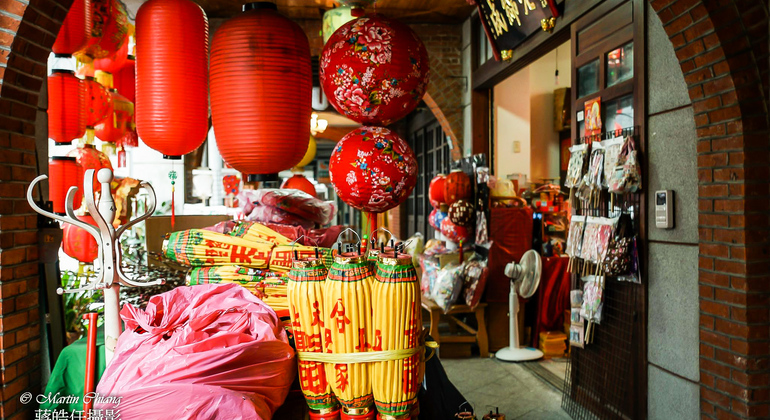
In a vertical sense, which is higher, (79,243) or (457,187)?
(457,187)

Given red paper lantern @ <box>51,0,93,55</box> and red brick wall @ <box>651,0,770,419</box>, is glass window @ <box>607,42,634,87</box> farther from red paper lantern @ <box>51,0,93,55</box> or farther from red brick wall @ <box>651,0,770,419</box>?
red paper lantern @ <box>51,0,93,55</box>

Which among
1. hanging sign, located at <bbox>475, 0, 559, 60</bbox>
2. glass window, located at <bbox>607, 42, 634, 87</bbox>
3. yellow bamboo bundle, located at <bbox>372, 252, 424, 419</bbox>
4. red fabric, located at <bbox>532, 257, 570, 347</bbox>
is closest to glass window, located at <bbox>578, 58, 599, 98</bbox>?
glass window, located at <bbox>607, 42, 634, 87</bbox>

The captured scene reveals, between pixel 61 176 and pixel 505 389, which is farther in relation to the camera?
pixel 505 389

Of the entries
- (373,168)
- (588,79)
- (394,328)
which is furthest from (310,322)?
(588,79)

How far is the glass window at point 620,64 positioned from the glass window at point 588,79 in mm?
170

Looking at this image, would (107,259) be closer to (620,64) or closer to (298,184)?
(620,64)

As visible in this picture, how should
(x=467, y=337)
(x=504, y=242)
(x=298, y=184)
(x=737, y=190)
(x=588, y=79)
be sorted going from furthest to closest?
(x=298, y=184) → (x=504, y=242) → (x=467, y=337) → (x=588, y=79) → (x=737, y=190)

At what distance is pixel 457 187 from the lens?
591 centimetres

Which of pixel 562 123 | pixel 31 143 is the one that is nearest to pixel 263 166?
pixel 31 143

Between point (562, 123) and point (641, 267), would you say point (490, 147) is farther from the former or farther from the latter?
point (641, 267)

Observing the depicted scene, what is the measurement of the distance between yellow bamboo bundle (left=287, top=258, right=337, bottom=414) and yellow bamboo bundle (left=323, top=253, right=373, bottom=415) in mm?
36

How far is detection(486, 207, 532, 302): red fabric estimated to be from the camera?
552 cm

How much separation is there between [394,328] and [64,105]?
2765mm

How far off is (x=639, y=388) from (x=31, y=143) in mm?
3551
